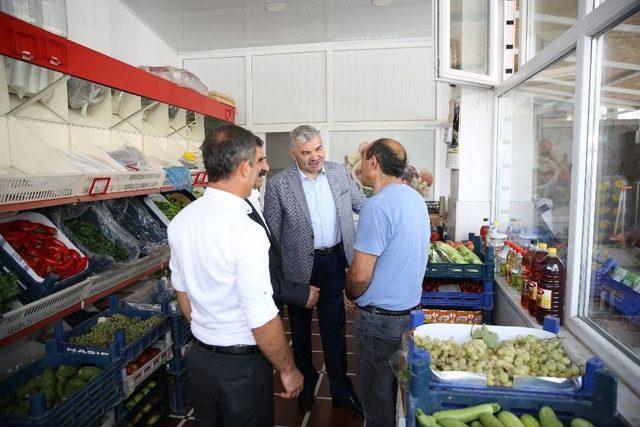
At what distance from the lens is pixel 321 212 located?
9.65 feet

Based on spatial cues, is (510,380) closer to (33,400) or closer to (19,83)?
(33,400)

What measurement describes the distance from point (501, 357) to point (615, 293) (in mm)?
843

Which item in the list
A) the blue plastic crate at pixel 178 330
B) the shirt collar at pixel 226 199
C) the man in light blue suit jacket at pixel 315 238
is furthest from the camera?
the blue plastic crate at pixel 178 330

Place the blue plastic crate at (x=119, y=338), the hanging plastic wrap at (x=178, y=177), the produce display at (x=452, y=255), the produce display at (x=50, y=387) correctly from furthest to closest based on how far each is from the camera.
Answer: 1. the hanging plastic wrap at (x=178, y=177)
2. the produce display at (x=452, y=255)
3. the blue plastic crate at (x=119, y=338)
4. the produce display at (x=50, y=387)

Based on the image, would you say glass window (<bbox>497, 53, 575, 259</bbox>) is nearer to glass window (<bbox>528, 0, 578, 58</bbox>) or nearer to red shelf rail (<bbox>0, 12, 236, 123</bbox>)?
glass window (<bbox>528, 0, 578, 58</bbox>)

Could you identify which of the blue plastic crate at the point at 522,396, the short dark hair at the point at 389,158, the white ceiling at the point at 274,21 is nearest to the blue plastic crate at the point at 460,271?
the short dark hair at the point at 389,158

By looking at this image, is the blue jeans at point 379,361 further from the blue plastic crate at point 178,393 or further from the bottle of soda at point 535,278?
the blue plastic crate at point 178,393

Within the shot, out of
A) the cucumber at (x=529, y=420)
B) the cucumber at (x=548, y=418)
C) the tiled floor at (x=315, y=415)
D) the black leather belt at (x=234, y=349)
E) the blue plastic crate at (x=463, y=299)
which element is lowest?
the tiled floor at (x=315, y=415)

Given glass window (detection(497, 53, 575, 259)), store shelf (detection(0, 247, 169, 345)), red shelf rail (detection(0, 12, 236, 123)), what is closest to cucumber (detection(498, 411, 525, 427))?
glass window (detection(497, 53, 575, 259))

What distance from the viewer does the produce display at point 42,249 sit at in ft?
8.45

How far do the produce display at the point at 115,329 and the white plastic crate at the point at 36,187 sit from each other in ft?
2.84

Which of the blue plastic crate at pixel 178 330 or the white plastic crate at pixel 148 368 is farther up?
the blue plastic crate at pixel 178 330

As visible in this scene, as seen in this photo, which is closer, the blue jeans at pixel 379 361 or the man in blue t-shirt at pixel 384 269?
the man in blue t-shirt at pixel 384 269

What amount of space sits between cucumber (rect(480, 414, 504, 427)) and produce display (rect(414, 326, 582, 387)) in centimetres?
12
